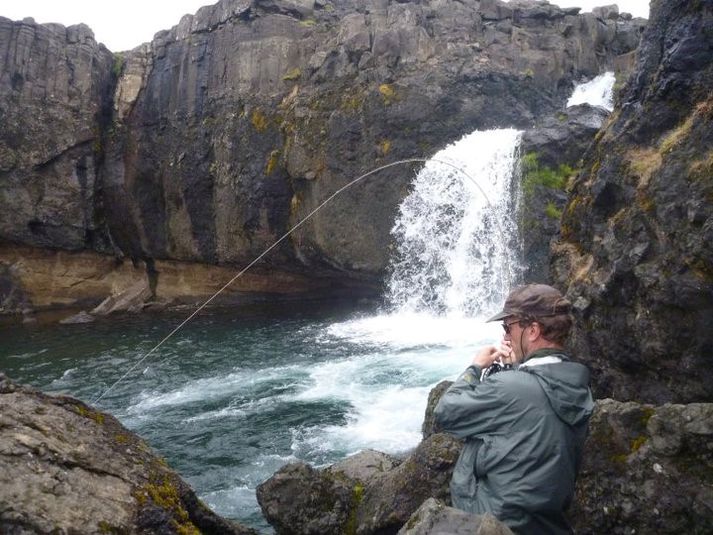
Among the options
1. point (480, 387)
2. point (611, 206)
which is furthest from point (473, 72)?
point (480, 387)

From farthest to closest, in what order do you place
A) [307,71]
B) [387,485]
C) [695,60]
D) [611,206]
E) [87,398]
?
[307,71]
[87,398]
[611,206]
[695,60]
[387,485]

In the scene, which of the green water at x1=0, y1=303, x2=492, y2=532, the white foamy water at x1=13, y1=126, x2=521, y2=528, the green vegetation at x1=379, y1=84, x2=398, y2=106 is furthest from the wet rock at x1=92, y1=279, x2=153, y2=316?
the green vegetation at x1=379, y1=84, x2=398, y2=106

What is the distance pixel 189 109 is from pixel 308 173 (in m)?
6.84

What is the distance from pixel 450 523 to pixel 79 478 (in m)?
2.38

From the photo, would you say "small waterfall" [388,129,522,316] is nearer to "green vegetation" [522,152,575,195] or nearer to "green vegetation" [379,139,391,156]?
"green vegetation" [522,152,575,195]

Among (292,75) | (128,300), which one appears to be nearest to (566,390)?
(292,75)

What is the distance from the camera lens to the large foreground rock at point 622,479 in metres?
3.82

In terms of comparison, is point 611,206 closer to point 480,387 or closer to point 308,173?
point 480,387

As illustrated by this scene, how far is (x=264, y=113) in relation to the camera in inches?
888

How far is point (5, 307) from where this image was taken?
24922mm

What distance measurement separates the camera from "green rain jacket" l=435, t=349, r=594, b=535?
2.93m

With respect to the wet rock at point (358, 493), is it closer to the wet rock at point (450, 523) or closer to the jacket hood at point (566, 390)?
the wet rock at point (450, 523)

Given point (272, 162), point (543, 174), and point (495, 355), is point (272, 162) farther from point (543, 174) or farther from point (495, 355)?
point (495, 355)

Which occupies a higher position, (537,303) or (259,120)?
(259,120)
